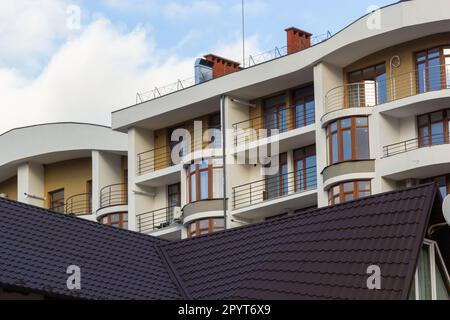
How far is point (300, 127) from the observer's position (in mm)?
46219

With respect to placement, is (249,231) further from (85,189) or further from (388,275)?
(85,189)

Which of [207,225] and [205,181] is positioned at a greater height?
[205,181]

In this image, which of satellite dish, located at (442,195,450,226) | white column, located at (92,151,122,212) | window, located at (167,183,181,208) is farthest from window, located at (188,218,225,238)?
satellite dish, located at (442,195,450,226)

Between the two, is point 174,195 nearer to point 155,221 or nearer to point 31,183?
point 155,221

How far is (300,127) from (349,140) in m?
3.10

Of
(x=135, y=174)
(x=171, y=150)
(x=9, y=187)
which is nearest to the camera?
(x=171, y=150)

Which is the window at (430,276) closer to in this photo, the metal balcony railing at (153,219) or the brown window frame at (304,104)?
the brown window frame at (304,104)

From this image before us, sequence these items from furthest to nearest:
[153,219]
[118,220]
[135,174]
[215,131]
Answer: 1. [118,220]
2. [135,174]
3. [153,219]
4. [215,131]

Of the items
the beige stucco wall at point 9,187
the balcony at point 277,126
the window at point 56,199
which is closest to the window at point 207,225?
the balcony at point 277,126

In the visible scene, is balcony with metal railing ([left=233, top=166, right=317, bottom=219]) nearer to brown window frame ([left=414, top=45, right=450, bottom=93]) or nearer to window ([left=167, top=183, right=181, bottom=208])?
window ([left=167, top=183, right=181, bottom=208])

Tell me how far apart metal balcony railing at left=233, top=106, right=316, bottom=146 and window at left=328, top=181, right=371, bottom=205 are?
3.70m

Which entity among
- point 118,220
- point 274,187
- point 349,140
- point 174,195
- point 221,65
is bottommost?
point 118,220

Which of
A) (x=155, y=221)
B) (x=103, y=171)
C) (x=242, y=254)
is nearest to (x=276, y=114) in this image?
(x=155, y=221)
